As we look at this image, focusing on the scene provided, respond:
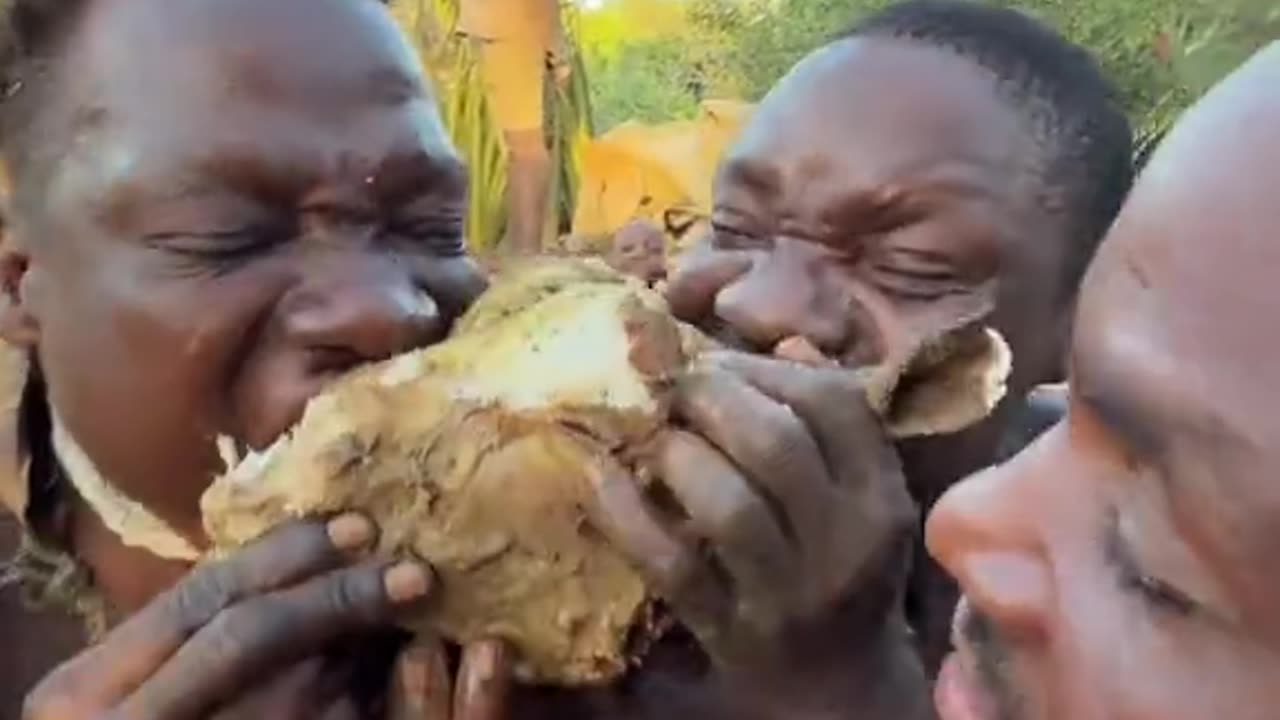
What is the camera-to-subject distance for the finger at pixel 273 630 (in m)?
1.27

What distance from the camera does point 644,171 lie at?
24.6 feet

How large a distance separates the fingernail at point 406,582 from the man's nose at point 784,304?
0.46 metres

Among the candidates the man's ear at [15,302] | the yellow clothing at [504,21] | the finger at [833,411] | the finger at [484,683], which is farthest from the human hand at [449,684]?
the yellow clothing at [504,21]

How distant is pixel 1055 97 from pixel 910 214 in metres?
0.29

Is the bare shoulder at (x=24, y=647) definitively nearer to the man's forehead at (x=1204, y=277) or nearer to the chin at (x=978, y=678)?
the chin at (x=978, y=678)

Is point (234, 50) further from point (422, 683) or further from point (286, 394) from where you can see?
point (422, 683)

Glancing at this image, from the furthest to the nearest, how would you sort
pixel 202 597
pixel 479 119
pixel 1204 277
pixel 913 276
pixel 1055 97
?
1. pixel 479 119
2. pixel 1055 97
3. pixel 913 276
4. pixel 202 597
5. pixel 1204 277

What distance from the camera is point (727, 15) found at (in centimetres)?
1186

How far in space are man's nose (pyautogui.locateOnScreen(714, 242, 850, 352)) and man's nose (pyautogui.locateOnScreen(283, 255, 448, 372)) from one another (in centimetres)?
25

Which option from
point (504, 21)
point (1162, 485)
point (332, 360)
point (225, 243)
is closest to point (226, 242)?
point (225, 243)

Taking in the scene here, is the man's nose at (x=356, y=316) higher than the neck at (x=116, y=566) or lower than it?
higher

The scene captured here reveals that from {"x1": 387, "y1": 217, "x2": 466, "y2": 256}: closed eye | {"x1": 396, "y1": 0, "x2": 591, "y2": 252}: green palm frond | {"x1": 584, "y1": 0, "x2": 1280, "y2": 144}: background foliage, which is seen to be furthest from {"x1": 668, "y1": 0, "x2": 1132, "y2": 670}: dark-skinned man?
{"x1": 396, "y1": 0, "x2": 591, "y2": 252}: green palm frond

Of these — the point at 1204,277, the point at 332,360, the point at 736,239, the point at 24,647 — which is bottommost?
the point at 24,647

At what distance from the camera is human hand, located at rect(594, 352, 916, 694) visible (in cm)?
123
